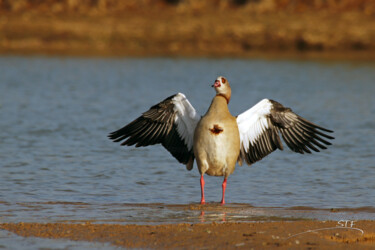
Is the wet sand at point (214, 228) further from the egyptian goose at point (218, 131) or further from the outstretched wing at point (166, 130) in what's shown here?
the outstretched wing at point (166, 130)

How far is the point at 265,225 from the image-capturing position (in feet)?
26.4

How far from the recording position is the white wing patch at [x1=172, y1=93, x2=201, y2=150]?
32.0 ft

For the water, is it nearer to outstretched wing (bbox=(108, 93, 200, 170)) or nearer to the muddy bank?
outstretched wing (bbox=(108, 93, 200, 170))

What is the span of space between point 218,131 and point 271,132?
101 cm

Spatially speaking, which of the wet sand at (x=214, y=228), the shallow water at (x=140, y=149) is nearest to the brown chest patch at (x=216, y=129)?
the wet sand at (x=214, y=228)

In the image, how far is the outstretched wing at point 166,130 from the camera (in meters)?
9.98

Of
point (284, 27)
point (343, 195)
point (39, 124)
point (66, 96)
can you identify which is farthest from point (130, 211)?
point (284, 27)

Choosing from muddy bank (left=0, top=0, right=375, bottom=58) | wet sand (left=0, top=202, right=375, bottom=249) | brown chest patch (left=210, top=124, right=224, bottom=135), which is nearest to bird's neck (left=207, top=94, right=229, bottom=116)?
brown chest patch (left=210, top=124, right=224, bottom=135)

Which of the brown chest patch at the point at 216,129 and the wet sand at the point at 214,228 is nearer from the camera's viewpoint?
the wet sand at the point at 214,228

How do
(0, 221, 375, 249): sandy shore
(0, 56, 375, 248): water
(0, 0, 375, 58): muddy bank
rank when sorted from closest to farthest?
(0, 221, 375, 249): sandy shore, (0, 56, 375, 248): water, (0, 0, 375, 58): muddy bank

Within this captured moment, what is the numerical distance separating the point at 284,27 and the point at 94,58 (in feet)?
31.1

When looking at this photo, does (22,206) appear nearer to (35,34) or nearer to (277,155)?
(277,155)

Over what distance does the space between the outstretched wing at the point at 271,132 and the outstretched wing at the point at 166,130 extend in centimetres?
71

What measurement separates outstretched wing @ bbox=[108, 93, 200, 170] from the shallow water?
72cm
